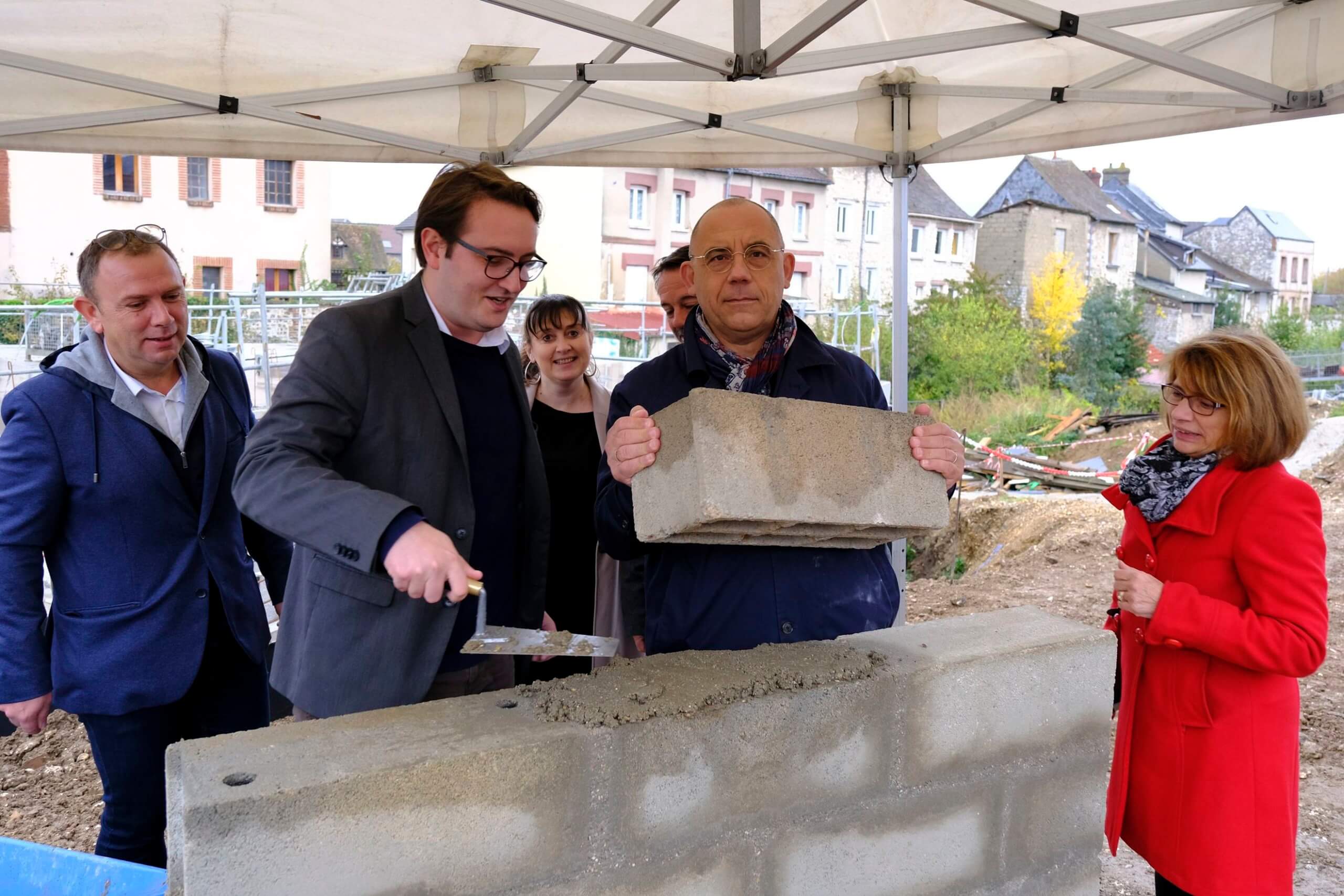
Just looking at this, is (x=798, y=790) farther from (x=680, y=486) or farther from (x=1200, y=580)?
(x=1200, y=580)

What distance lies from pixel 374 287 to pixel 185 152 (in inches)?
1011

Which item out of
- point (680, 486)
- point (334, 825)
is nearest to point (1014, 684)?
point (680, 486)

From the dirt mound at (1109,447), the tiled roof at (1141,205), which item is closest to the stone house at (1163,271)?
the tiled roof at (1141,205)

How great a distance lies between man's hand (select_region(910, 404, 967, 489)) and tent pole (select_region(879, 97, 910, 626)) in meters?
2.07

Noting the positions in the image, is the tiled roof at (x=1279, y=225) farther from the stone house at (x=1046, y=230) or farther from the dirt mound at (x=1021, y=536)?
the dirt mound at (x=1021, y=536)

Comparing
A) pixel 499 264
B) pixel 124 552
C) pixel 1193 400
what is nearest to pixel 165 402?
pixel 124 552

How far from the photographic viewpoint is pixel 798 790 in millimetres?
2035

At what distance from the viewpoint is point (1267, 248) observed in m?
62.6

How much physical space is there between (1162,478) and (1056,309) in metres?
38.1

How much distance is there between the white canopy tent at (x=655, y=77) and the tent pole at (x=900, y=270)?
0.02 metres

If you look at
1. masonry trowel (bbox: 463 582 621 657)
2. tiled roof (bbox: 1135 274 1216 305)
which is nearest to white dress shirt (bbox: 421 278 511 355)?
masonry trowel (bbox: 463 582 621 657)

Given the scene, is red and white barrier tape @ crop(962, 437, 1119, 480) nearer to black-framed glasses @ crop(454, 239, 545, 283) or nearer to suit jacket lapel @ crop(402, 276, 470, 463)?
black-framed glasses @ crop(454, 239, 545, 283)

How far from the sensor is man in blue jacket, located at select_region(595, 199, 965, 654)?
2451 mm

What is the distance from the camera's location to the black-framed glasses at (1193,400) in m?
2.57
